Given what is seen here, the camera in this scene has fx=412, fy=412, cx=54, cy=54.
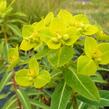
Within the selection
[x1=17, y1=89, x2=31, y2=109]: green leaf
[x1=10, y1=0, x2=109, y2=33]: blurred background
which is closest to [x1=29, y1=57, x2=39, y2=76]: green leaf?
[x1=17, y1=89, x2=31, y2=109]: green leaf

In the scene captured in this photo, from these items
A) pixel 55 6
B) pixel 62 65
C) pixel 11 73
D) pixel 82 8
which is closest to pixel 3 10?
pixel 11 73

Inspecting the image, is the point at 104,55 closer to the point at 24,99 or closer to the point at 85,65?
the point at 85,65

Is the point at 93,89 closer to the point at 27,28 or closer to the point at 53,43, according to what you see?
the point at 53,43

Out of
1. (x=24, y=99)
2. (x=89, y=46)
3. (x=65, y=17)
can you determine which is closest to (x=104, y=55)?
(x=89, y=46)

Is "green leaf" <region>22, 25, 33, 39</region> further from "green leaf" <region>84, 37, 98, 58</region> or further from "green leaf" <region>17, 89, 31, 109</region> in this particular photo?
"green leaf" <region>17, 89, 31, 109</region>

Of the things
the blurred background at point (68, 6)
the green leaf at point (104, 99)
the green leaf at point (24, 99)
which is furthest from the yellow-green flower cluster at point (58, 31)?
the blurred background at point (68, 6)
